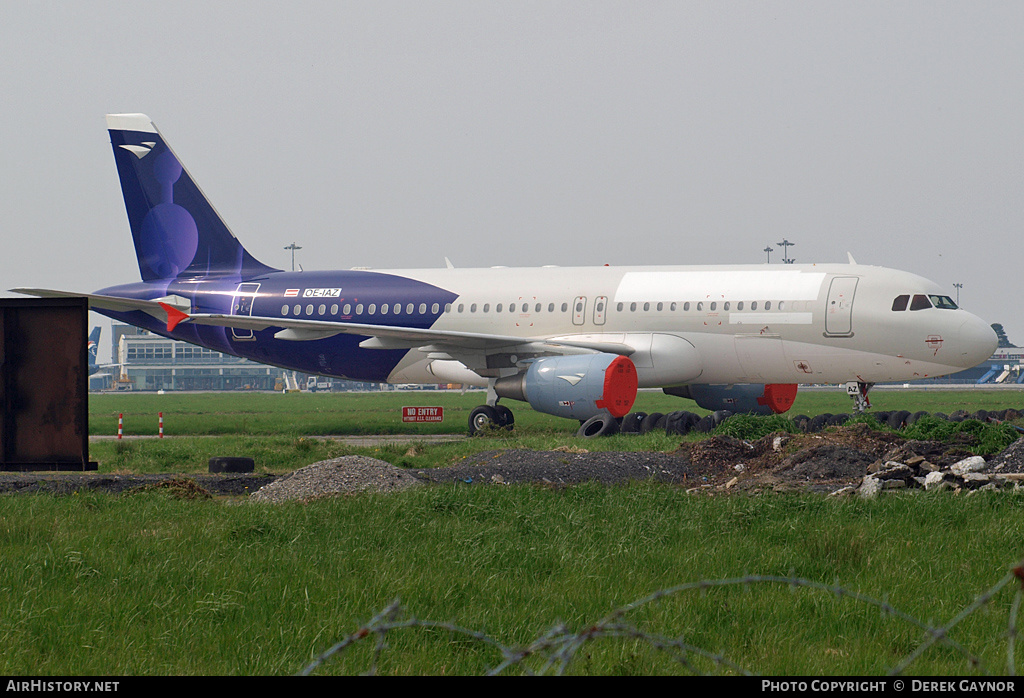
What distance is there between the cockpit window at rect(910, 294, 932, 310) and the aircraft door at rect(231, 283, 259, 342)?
1663 centimetres

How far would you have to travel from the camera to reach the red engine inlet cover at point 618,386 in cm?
2083

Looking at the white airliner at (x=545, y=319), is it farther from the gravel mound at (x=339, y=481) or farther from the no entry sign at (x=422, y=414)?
the gravel mound at (x=339, y=481)

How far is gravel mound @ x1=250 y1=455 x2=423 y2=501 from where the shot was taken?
40.4 feet

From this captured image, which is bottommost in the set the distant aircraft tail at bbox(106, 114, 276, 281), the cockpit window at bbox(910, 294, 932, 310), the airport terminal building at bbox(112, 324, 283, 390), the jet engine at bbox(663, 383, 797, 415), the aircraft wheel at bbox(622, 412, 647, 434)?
the airport terminal building at bbox(112, 324, 283, 390)

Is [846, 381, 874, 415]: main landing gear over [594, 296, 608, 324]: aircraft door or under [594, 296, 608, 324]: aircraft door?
under

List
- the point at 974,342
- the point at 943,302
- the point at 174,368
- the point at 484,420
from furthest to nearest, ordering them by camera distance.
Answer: the point at 174,368
the point at 484,420
the point at 943,302
the point at 974,342

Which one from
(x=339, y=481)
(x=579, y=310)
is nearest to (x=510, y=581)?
(x=339, y=481)

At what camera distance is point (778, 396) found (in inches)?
1005

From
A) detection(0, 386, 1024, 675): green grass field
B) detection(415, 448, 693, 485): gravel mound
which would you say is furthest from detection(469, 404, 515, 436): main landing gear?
detection(0, 386, 1024, 675): green grass field

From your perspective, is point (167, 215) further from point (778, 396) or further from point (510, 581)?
point (510, 581)

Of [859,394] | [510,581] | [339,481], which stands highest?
[859,394]

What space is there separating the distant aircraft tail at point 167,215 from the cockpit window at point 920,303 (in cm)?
1737

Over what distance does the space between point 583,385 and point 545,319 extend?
3.87m

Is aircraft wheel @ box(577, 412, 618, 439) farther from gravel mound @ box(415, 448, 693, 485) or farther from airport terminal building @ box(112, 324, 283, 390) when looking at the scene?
airport terminal building @ box(112, 324, 283, 390)
